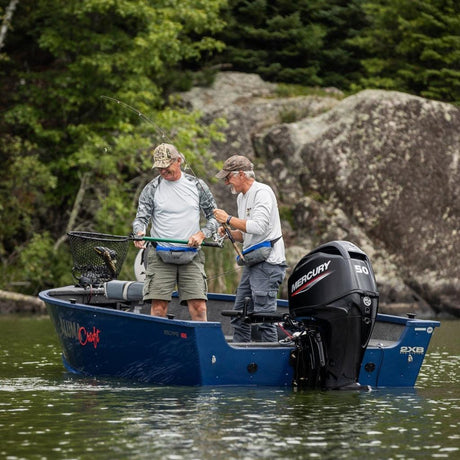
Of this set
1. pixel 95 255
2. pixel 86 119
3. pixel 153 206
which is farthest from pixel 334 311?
pixel 86 119

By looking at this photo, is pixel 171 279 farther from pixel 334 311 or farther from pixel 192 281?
pixel 334 311

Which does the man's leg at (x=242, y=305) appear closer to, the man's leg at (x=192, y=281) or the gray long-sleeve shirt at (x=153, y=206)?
the man's leg at (x=192, y=281)

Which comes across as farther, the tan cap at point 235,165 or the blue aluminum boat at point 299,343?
the tan cap at point 235,165

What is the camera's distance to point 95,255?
11.1 meters

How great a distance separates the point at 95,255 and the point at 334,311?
2885mm

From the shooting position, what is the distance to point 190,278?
10219 mm

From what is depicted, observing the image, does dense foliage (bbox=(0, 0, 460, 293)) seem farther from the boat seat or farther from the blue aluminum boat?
the blue aluminum boat

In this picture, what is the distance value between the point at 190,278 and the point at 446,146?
14.9 meters

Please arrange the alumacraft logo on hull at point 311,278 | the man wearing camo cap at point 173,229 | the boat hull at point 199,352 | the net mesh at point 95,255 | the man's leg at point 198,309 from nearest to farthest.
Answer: the alumacraft logo on hull at point 311,278
the boat hull at point 199,352
the man wearing camo cap at point 173,229
the man's leg at point 198,309
the net mesh at point 95,255

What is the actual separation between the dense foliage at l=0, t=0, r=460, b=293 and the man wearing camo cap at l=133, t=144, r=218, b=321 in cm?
1150

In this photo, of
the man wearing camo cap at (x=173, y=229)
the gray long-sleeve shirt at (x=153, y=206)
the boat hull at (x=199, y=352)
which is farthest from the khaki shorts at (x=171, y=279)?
the boat hull at (x=199, y=352)

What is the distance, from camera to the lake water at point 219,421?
6.98 meters

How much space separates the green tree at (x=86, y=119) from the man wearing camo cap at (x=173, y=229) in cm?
1141

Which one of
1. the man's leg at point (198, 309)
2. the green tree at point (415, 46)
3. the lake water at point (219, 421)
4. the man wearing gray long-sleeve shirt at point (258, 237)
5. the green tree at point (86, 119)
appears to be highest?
the green tree at point (415, 46)
